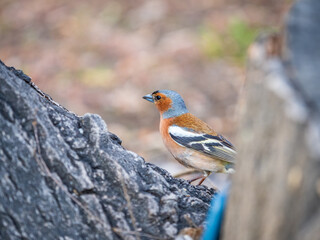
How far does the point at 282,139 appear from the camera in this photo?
1.63 m

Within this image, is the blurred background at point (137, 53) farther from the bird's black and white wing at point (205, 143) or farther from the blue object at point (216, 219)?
the blue object at point (216, 219)

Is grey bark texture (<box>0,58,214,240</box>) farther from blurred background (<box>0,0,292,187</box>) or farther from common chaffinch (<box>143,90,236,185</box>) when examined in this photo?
blurred background (<box>0,0,292,187</box>)

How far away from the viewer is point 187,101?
772cm

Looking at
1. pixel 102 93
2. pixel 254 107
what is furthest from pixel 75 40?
pixel 254 107

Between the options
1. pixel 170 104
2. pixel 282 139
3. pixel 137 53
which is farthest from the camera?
pixel 137 53

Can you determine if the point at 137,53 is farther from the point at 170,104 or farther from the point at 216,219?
the point at 216,219

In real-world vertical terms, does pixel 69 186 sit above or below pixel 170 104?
below

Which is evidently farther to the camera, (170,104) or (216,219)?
(170,104)

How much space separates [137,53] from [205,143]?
4078 mm

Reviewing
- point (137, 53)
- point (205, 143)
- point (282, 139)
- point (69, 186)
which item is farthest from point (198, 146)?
point (137, 53)

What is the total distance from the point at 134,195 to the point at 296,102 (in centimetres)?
125

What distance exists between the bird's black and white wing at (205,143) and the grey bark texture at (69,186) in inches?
90.1

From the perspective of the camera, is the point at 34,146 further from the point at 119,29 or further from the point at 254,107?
the point at 119,29

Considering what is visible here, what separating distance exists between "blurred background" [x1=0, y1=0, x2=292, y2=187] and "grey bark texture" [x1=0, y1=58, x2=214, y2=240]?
3.84 metres
